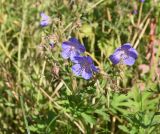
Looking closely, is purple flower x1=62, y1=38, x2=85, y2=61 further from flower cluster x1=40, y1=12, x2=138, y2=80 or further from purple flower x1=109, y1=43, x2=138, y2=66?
purple flower x1=109, y1=43, x2=138, y2=66

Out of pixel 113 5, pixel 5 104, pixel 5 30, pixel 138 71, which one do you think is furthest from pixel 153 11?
pixel 5 104

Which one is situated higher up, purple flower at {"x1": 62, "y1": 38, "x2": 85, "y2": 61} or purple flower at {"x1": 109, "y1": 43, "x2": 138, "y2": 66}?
purple flower at {"x1": 62, "y1": 38, "x2": 85, "y2": 61}

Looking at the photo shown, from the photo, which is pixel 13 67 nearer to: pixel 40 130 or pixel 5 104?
pixel 5 104

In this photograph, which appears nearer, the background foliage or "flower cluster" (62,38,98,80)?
"flower cluster" (62,38,98,80)

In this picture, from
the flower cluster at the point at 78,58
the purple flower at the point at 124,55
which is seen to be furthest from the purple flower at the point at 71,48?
the purple flower at the point at 124,55

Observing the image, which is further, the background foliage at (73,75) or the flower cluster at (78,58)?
the background foliage at (73,75)

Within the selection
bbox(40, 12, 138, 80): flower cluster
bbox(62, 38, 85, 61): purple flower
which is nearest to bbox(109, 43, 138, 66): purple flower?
bbox(40, 12, 138, 80): flower cluster

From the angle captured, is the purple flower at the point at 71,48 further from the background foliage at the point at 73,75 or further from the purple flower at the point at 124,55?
the purple flower at the point at 124,55
